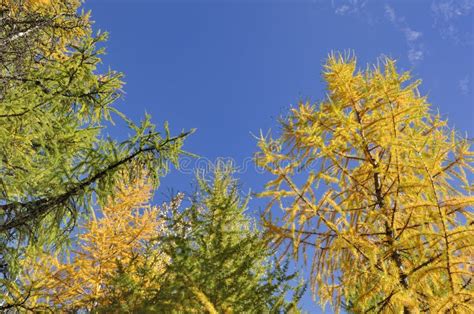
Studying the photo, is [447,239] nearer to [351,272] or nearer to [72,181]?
[351,272]

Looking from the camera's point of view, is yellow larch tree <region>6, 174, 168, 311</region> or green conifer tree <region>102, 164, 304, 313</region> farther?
yellow larch tree <region>6, 174, 168, 311</region>

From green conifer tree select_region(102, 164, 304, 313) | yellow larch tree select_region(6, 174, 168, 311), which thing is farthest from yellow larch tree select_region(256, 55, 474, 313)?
yellow larch tree select_region(6, 174, 168, 311)

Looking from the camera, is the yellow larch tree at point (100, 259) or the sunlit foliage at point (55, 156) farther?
the yellow larch tree at point (100, 259)

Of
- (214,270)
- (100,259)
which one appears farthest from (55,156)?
(100,259)

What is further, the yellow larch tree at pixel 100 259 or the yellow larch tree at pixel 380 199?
the yellow larch tree at pixel 100 259

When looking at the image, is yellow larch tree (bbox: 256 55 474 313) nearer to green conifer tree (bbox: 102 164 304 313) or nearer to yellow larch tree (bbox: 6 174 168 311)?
green conifer tree (bbox: 102 164 304 313)

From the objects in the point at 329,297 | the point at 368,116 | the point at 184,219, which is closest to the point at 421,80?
the point at 368,116

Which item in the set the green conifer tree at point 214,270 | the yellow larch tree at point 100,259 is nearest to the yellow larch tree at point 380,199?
the green conifer tree at point 214,270

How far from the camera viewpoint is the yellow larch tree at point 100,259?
6965mm

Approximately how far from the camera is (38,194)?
4.46 meters

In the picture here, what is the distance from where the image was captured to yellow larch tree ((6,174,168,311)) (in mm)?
6965

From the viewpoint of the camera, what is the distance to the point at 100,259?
8219 mm

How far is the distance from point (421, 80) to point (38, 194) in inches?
206

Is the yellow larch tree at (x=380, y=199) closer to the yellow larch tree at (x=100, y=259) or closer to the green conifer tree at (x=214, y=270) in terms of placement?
the green conifer tree at (x=214, y=270)
